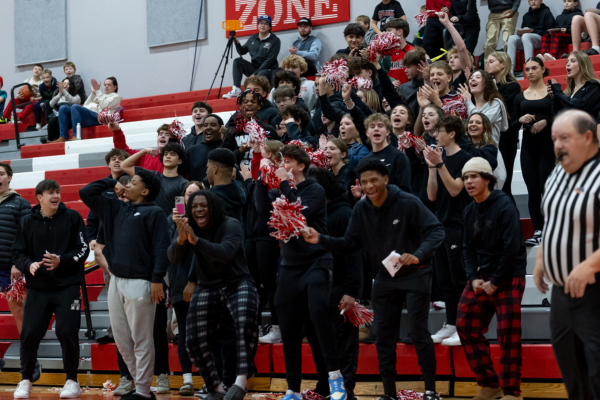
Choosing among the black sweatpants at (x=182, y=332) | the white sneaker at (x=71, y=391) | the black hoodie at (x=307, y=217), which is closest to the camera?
the black hoodie at (x=307, y=217)

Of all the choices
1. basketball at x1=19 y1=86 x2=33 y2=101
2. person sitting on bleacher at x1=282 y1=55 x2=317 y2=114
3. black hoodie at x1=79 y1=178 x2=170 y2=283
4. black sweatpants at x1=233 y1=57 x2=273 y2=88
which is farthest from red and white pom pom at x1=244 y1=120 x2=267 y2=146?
basketball at x1=19 y1=86 x2=33 y2=101

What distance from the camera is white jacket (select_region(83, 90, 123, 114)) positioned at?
1166 cm

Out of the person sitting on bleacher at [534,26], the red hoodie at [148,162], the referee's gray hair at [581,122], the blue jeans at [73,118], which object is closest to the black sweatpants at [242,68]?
the blue jeans at [73,118]

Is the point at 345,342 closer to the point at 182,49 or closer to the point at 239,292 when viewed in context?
the point at 239,292

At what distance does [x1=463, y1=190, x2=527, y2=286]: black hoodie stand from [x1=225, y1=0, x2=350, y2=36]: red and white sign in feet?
26.9

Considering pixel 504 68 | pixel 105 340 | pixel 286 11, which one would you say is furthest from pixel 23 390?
pixel 286 11

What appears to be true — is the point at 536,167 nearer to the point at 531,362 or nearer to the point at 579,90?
the point at 579,90

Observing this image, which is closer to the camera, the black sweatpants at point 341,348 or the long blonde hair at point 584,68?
the black sweatpants at point 341,348

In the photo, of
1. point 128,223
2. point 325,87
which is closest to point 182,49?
point 325,87

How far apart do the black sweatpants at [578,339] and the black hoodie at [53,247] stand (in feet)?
13.7

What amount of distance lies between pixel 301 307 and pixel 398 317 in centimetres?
70

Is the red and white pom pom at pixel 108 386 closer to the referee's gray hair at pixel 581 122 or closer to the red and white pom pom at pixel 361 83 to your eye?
the red and white pom pom at pixel 361 83

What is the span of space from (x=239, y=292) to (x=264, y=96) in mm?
2629

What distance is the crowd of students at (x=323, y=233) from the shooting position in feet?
15.2
